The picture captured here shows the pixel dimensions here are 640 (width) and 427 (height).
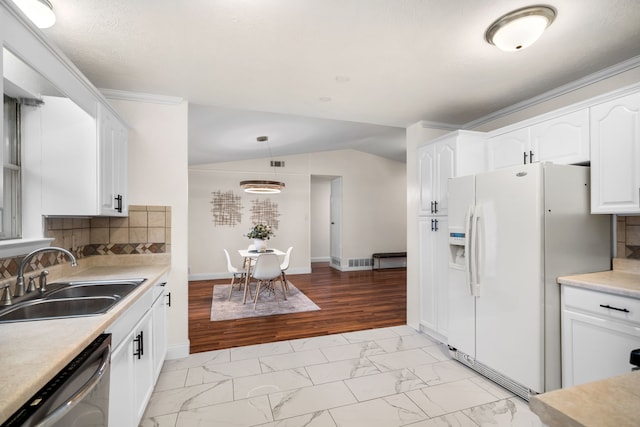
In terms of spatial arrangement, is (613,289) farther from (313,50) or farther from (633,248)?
(313,50)

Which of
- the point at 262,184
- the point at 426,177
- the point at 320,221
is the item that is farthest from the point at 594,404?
the point at 320,221

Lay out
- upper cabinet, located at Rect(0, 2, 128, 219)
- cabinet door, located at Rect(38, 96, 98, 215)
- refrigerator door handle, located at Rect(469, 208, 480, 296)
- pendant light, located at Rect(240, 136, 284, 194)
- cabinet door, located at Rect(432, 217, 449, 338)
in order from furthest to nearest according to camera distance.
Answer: pendant light, located at Rect(240, 136, 284, 194), cabinet door, located at Rect(432, 217, 449, 338), refrigerator door handle, located at Rect(469, 208, 480, 296), cabinet door, located at Rect(38, 96, 98, 215), upper cabinet, located at Rect(0, 2, 128, 219)

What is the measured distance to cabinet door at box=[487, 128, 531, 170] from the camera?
8.43ft

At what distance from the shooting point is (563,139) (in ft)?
7.54

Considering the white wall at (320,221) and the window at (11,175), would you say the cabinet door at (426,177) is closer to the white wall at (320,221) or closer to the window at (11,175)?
the window at (11,175)

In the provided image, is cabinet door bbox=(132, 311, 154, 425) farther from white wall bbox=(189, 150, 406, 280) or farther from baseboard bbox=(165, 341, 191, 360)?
white wall bbox=(189, 150, 406, 280)

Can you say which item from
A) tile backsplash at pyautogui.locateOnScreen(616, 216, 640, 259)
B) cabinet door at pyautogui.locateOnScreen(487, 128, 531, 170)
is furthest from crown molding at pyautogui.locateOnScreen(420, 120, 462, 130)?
tile backsplash at pyautogui.locateOnScreen(616, 216, 640, 259)

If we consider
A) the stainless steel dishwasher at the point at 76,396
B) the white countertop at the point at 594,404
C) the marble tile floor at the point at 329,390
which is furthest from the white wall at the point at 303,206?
the white countertop at the point at 594,404

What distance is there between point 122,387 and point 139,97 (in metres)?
2.32

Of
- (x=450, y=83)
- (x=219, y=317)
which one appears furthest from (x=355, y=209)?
(x=450, y=83)

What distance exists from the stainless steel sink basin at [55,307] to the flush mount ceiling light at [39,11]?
1.41 m

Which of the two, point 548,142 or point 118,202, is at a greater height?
point 548,142

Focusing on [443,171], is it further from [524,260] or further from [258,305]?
[258,305]

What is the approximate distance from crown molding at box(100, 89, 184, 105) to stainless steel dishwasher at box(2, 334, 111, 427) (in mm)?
2214
